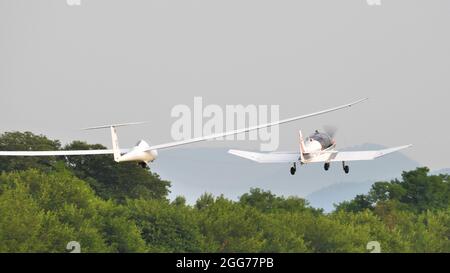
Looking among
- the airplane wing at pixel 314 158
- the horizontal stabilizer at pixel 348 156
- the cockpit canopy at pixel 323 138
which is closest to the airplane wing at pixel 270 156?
the airplane wing at pixel 314 158

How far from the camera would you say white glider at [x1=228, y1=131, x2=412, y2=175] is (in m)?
94.1

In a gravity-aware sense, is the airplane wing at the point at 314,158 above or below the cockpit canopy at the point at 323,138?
below

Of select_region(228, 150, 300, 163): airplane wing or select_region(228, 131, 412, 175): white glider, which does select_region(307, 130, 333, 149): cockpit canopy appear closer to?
select_region(228, 131, 412, 175): white glider

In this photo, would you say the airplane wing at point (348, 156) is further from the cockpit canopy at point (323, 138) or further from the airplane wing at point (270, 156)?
the airplane wing at point (270, 156)

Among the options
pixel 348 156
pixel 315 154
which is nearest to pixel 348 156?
pixel 348 156

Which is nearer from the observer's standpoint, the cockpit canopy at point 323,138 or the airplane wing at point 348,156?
the airplane wing at point 348,156

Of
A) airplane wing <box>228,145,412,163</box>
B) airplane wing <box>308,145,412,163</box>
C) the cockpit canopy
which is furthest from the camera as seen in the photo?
the cockpit canopy

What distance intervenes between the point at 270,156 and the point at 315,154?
4.71 metres

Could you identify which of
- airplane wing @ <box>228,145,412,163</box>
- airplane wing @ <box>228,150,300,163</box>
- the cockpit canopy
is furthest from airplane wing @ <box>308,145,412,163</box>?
airplane wing @ <box>228,150,300,163</box>

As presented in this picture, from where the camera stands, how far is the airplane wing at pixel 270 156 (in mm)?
93938

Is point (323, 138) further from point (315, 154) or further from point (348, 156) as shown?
point (315, 154)
